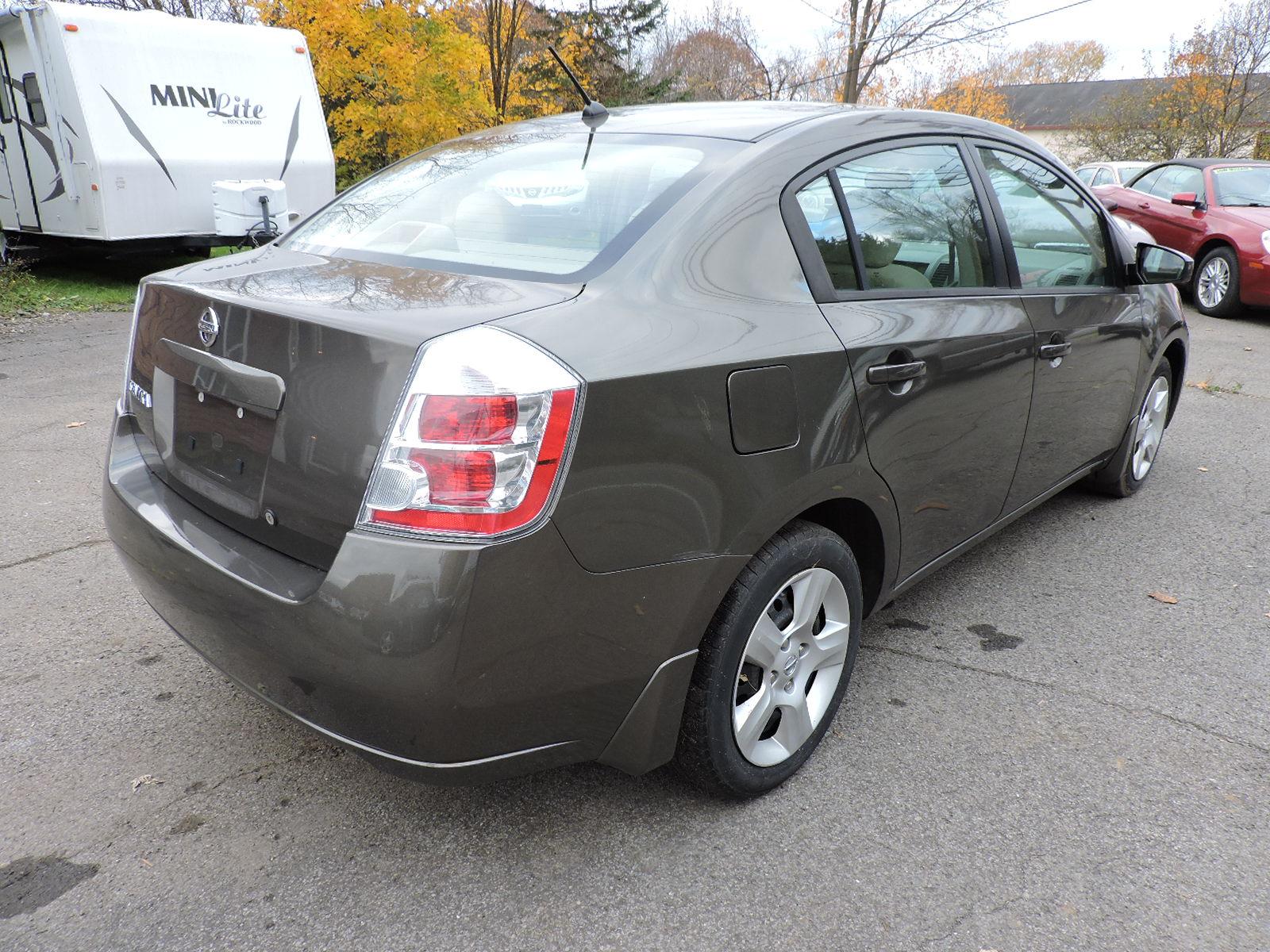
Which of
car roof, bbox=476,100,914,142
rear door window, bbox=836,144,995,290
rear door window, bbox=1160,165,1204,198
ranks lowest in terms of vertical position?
rear door window, bbox=1160,165,1204,198

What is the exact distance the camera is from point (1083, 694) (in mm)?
2867

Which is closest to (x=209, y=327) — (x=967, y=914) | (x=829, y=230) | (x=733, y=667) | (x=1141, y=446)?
(x=733, y=667)

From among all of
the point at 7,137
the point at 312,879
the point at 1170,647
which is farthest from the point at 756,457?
the point at 7,137

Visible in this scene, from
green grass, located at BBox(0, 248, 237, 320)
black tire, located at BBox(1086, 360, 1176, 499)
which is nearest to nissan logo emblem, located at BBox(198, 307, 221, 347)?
black tire, located at BBox(1086, 360, 1176, 499)

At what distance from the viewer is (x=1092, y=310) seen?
347cm

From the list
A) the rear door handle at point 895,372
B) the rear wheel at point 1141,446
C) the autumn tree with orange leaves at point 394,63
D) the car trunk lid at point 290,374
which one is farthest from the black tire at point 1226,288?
the autumn tree with orange leaves at point 394,63

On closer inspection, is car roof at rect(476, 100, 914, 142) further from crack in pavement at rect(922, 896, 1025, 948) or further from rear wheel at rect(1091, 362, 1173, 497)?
rear wheel at rect(1091, 362, 1173, 497)

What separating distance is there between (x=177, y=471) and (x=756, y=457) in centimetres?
131

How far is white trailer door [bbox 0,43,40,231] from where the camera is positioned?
33.9 feet

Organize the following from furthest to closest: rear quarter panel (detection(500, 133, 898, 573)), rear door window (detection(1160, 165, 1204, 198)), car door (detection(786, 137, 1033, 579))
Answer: rear door window (detection(1160, 165, 1204, 198))
car door (detection(786, 137, 1033, 579))
rear quarter panel (detection(500, 133, 898, 573))

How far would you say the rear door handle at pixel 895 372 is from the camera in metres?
2.34

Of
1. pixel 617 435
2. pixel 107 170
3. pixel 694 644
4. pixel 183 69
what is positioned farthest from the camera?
pixel 183 69

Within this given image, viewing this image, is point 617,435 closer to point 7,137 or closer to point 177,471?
point 177,471

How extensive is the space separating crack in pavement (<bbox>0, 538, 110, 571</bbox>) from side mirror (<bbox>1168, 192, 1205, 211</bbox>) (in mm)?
10827
